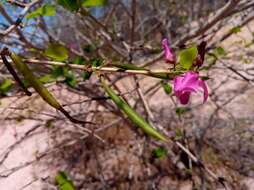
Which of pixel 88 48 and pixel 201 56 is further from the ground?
pixel 88 48

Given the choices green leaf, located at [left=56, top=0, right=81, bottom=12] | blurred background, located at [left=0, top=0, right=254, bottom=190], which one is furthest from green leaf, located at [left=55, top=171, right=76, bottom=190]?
green leaf, located at [left=56, top=0, right=81, bottom=12]

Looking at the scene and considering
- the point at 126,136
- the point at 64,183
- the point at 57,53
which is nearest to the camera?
the point at 57,53

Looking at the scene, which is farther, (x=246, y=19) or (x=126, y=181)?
(x=126, y=181)

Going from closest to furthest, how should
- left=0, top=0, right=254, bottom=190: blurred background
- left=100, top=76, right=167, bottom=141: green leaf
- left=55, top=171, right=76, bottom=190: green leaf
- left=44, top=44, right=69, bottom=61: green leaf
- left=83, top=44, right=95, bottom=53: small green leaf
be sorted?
left=100, top=76, right=167, bottom=141: green leaf
left=44, top=44, right=69, bottom=61: green leaf
left=55, top=171, right=76, bottom=190: green leaf
left=0, top=0, right=254, bottom=190: blurred background
left=83, top=44, right=95, bottom=53: small green leaf

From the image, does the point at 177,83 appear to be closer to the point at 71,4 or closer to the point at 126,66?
the point at 126,66

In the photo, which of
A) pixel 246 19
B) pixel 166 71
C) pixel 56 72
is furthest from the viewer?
pixel 246 19

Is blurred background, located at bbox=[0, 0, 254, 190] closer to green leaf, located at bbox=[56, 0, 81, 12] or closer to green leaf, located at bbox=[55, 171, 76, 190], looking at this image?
green leaf, located at bbox=[55, 171, 76, 190]

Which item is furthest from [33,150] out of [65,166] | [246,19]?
[246,19]

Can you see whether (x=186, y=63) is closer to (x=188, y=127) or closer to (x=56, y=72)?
(x=56, y=72)

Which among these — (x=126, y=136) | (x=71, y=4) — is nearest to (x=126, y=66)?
(x=71, y=4)
